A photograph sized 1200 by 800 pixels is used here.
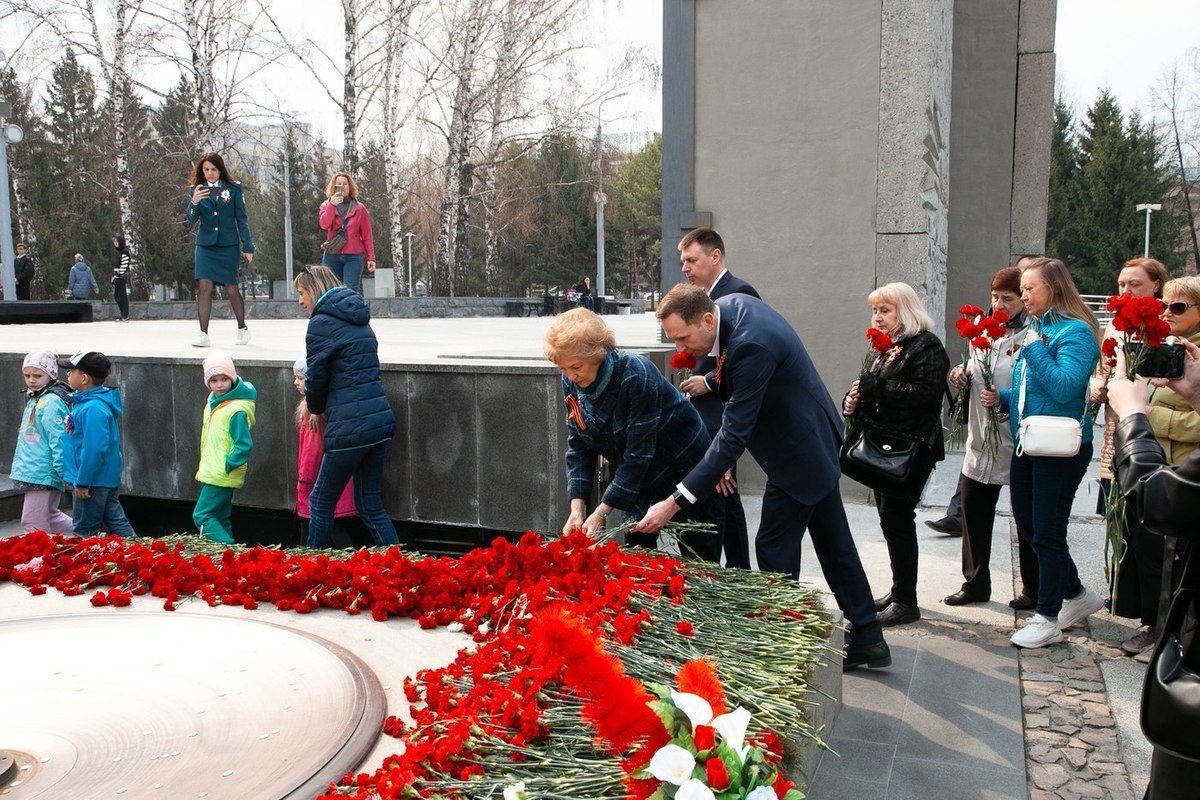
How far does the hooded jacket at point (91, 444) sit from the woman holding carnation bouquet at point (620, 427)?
11.3ft

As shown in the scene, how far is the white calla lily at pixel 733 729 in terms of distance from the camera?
6.97 feet

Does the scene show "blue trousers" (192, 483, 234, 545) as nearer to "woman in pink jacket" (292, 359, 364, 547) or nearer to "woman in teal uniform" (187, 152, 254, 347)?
"woman in pink jacket" (292, 359, 364, 547)

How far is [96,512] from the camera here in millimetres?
6488

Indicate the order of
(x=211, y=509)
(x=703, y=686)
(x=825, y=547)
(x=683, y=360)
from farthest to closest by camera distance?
(x=211, y=509), (x=683, y=360), (x=825, y=547), (x=703, y=686)

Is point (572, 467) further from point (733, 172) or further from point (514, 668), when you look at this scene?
point (733, 172)

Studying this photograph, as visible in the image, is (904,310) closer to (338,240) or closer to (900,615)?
(900,615)

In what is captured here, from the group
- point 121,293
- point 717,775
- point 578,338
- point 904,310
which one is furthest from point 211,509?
point 121,293

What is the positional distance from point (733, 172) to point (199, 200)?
5.02 meters

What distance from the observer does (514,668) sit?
9.88 ft

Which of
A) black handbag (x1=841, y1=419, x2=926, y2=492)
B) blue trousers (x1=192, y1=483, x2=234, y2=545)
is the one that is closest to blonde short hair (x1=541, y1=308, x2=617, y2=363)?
black handbag (x1=841, y1=419, x2=926, y2=492)

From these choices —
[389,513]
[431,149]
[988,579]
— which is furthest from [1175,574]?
[431,149]

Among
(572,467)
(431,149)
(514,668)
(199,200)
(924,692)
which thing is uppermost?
(431,149)

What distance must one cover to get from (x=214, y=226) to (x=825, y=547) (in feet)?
24.2

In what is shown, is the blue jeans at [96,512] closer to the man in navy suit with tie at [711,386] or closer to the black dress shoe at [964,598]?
the man in navy suit with tie at [711,386]
